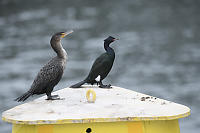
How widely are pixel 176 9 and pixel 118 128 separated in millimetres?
16020

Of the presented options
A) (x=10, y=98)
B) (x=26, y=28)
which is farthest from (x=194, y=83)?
(x=26, y=28)

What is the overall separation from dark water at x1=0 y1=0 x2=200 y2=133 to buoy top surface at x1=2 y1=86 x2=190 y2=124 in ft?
15.0

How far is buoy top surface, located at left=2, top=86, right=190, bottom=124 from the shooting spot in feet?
11.9

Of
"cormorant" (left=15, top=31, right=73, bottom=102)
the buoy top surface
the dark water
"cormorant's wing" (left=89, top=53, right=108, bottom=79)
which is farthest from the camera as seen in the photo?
the dark water

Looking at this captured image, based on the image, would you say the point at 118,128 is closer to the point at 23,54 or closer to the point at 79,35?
the point at 23,54

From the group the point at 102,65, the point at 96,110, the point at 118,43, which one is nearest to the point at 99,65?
the point at 102,65

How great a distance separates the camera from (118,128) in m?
3.67

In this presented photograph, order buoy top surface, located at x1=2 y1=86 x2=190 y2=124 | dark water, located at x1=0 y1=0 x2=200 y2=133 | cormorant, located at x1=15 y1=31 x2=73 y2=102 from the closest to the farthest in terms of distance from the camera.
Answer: buoy top surface, located at x1=2 y1=86 x2=190 y2=124 → cormorant, located at x1=15 y1=31 x2=73 y2=102 → dark water, located at x1=0 y1=0 x2=200 y2=133

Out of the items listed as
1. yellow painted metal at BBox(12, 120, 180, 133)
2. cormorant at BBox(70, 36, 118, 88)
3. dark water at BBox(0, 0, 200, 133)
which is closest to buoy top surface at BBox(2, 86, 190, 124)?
yellow painted metal at BBox(12, 120, 180, 133)

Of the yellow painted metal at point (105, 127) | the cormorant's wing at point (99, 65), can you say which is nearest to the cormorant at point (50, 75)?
the cormorant's wing at point (99, 65)

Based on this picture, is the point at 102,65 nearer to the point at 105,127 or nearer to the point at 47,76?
the point at 47,76

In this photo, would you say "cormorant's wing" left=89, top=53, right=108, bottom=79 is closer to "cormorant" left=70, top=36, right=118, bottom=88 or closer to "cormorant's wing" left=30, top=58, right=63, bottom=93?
"cormorant" left=70, top=36, right=118, bottom=88

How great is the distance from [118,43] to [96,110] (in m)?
10.9

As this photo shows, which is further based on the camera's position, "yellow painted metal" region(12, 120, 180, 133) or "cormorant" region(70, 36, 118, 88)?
"cormorant" region(70, 36, 118, 88)
